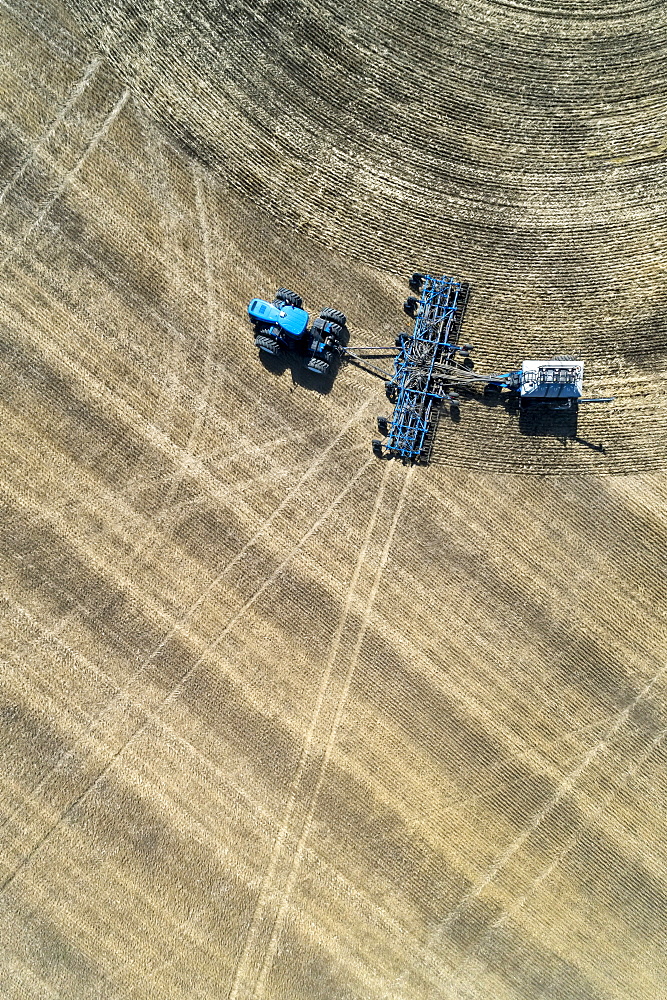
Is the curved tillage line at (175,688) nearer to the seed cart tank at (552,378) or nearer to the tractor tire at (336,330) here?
the tractor tire at (336,330)

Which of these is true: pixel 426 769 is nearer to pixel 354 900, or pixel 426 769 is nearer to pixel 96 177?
pixel 354 900

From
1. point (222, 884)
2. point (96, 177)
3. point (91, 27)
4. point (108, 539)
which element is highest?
point (91, 27)

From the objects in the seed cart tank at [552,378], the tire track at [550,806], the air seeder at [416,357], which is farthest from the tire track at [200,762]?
the seed cart tank at [552,378]

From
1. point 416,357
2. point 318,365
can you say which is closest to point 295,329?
point 318,365

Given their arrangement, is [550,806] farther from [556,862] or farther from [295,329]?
[295,329]

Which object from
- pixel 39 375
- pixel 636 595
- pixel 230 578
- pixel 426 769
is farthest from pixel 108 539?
pixel 636 595

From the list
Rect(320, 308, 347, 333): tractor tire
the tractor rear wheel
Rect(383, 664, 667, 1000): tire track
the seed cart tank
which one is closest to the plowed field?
Rect(383, 664, 667, 1000): tire track

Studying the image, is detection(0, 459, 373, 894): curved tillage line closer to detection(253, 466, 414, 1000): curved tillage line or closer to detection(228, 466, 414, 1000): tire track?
detection(228, 466, 414, 1000): tire track
